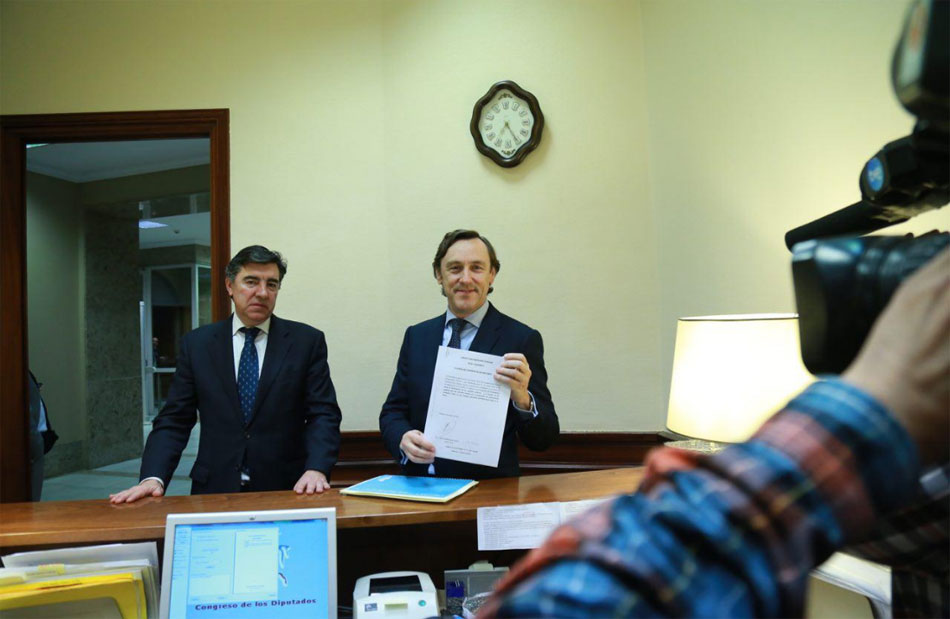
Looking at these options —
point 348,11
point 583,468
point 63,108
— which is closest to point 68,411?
point 63,108

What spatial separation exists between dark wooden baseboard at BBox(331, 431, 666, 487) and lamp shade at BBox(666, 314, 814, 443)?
3.71 feet

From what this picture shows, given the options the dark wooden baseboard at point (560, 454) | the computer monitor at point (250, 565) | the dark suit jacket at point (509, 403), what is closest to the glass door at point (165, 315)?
the dark wooden baseboard at point (560, 454)

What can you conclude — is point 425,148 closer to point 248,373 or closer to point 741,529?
point 248,373

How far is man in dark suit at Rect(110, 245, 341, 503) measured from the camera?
2.29 meters

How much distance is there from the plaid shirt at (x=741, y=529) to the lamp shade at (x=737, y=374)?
1.61 metres

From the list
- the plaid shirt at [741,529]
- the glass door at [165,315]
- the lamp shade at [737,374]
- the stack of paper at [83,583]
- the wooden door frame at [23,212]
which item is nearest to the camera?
the plaid shirt at [741,529]

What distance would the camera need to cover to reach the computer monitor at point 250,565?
4.50ft

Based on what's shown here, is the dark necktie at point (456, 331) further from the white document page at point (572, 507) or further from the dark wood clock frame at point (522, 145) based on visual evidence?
the dark wood clock frame at point (522, 145)

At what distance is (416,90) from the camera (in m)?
3.23

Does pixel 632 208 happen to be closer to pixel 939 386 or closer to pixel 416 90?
pixel 416 90

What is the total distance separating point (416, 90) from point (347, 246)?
902 millimetres

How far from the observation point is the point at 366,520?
5.04 feet

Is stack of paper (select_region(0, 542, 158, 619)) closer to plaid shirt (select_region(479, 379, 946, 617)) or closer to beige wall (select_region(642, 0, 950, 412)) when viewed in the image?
plaid shirt (select_region(479, 379, 946, 617))

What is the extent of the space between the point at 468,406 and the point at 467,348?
440 mm
